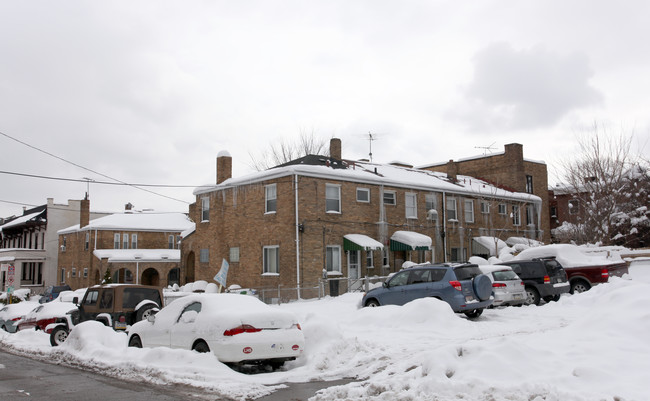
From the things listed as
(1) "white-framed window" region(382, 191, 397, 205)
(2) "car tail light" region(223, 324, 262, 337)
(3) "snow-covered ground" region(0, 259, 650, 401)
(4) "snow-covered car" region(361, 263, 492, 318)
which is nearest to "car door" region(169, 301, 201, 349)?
(3) "snow-covered ground" region(0, 259, 650, 401)

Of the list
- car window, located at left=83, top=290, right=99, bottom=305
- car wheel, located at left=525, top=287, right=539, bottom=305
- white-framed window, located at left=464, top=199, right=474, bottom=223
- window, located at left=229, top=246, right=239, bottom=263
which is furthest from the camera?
white-framed window, located at left=464, top=199, right=474, bottom=223

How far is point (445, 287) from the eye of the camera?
1656 cm

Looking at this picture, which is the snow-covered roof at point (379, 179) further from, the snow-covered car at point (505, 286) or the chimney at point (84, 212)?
the chimney at point (84, 212)

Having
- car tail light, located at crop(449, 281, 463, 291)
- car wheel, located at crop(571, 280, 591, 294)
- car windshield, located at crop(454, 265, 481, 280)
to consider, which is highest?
car windshield, located at crop(454, 265, 481, 280)

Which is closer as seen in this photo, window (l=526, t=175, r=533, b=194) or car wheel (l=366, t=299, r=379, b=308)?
car wheel (l=366, t=299, r=379, b=308)

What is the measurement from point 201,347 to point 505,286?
36.5 feet

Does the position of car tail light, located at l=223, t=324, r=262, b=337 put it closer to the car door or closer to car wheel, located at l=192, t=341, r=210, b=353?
car wheel, located at l=192, t=341, r=210, b=353

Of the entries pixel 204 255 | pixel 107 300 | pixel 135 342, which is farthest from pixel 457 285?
pixel 204 255

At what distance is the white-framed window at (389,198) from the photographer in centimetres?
3172

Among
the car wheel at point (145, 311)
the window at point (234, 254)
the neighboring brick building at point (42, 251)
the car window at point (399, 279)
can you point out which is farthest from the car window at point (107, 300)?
the neighboring brick building at point (42, 251)

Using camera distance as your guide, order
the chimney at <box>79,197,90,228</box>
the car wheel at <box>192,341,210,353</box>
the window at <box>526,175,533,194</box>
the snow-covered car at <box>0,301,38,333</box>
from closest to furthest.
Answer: the car wheel at <box>192,341,210,353</box> → the snow-covered car at <box>0,301,38,333</box> → the window at <box>526,175,533,194</box> → the chimney at <box>79,197,90,228</box>

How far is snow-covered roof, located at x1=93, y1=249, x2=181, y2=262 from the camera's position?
4697 cm

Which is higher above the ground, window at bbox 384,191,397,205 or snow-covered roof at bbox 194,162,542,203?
snow-covered roof at bbox 194,162,542,203

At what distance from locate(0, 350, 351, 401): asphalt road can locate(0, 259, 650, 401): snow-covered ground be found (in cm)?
32
